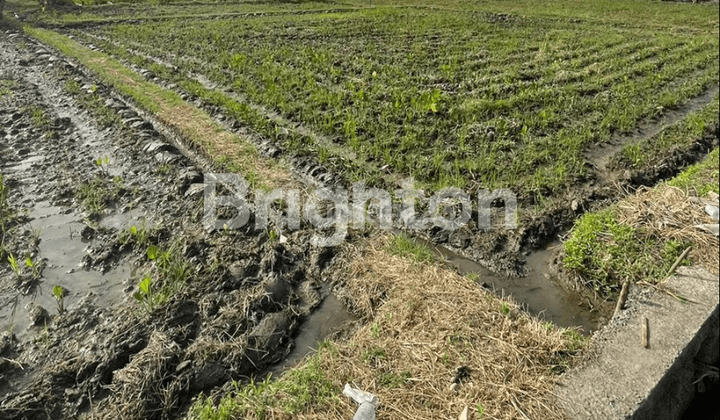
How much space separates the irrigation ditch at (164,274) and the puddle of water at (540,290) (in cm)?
1

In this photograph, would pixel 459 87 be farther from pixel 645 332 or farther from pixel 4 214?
pixel 4 214

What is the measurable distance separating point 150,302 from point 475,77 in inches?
287

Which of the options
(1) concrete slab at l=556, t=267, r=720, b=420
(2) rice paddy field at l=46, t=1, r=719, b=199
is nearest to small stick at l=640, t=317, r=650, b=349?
(1) concrete slab at l=556, t=267, r=720, b=420

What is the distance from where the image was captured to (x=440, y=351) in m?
3.04

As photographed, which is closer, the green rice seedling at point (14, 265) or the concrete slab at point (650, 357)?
the concrete slab at point (650, 357)

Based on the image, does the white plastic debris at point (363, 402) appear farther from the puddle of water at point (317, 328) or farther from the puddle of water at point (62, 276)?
the puddle of water at point (62, 276)

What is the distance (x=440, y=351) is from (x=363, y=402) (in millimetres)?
707

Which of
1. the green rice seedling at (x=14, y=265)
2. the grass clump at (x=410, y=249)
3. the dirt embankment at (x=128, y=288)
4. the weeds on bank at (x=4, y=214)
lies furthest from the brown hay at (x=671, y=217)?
the weeds on bank at (x=4, y=214)

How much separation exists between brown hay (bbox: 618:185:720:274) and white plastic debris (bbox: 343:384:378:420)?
2275 millimetres

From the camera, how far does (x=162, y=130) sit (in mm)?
7246

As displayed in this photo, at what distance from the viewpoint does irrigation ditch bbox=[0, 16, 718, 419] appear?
3094mm

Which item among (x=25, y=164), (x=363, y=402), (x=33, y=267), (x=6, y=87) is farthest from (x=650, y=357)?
(x=6, y=87)

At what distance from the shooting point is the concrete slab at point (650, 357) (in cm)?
251

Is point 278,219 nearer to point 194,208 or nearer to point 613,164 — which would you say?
point 194,208
